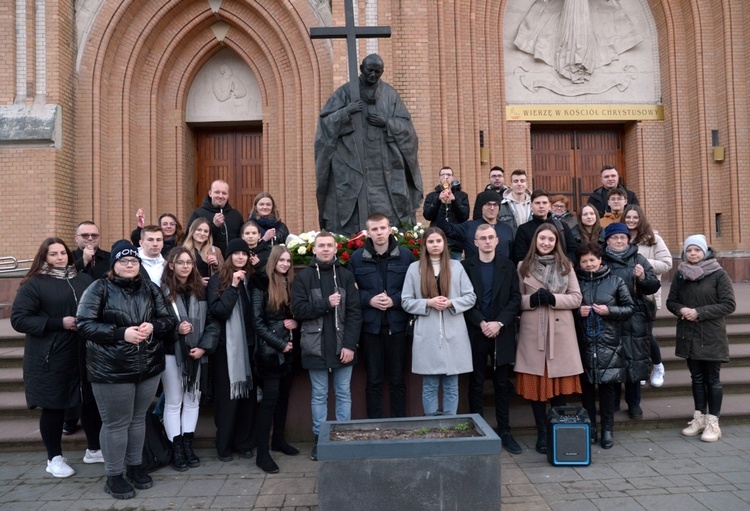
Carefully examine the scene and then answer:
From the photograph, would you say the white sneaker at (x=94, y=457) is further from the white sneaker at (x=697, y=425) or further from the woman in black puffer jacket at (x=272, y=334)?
the white sneaker at (x=697, y=425)

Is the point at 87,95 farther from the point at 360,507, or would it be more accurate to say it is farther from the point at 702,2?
the point at 702,2

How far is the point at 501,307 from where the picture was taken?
15.9ft

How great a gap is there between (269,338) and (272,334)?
41 mm

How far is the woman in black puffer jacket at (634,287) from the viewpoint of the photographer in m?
5.00

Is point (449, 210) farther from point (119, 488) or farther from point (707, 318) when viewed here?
point (119, 488)

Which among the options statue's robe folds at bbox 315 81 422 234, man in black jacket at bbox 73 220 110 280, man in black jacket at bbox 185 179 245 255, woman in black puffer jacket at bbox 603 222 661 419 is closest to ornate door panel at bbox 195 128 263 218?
man in black jacket at bbox 185 179 245 255

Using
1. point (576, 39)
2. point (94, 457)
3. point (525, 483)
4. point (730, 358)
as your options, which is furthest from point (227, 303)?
point (576, 39)

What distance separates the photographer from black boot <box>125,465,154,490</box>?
168 inches

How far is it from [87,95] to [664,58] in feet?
40.0

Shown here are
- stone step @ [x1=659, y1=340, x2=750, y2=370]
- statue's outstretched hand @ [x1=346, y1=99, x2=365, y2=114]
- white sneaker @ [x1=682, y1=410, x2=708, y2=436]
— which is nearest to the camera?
white sneaker @ [x1=682, y1=410, x2=708, y2=436]

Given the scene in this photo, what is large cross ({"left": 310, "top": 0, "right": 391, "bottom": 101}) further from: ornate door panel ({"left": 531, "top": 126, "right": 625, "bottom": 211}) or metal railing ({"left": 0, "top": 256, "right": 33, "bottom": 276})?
ornate door panel ({"left": 531, "top": 126, "right": 625, "bottom": 211})

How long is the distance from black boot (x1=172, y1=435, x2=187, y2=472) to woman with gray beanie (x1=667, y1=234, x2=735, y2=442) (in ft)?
14.3

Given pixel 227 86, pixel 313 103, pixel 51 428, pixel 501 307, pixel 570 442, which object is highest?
pixel 227 86

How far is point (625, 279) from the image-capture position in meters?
5.09
